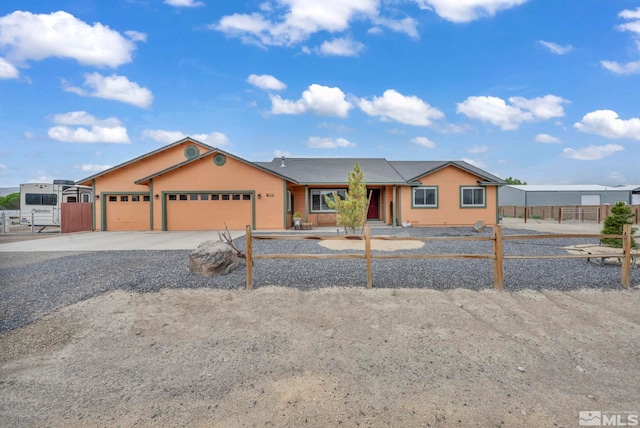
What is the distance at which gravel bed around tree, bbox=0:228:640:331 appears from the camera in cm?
554

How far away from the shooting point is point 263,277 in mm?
6418

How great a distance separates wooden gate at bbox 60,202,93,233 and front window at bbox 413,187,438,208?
1914cm

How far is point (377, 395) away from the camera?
Result: 2.69m

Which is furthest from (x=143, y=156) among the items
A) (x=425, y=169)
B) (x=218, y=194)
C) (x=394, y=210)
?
(x=425, y=169)

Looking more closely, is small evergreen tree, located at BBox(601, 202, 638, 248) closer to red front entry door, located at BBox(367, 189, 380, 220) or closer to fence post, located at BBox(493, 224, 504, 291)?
fence post, located at BBox(493, 224, 504, 291)

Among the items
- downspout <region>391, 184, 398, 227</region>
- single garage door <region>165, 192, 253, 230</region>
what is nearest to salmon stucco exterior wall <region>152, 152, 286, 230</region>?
single garage door <region>165, 192, 253, 230</region>

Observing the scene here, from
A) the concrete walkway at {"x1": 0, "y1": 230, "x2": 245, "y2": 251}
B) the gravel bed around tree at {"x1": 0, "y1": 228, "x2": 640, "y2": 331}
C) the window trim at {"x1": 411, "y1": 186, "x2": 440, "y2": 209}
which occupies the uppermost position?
the window trim at {"x1": 411, "y1": 186, "x2": 440, "y2": 209}

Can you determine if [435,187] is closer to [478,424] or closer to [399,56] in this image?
[399,56]

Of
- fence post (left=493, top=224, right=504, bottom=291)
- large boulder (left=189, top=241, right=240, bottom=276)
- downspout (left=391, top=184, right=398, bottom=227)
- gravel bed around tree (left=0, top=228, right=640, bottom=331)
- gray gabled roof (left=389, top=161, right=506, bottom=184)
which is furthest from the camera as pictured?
downspout (left=391, top=184, right=398, bottom=227)

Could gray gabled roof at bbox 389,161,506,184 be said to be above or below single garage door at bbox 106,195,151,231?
above

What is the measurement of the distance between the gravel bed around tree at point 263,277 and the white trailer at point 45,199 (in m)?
13.7

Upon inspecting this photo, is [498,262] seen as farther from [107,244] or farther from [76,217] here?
[76,217]

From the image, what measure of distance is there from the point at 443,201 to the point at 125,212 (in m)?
18.8

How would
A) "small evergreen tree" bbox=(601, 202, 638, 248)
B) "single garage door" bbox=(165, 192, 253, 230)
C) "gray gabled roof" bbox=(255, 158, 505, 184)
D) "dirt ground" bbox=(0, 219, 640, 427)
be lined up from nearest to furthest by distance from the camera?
"dirt ground" bbox=(0, 219, 640, 427) < "small evergreen tree" bbox=(601, 202, 638, 248) < "single garage door" bbox=(165, 192, 253, 230) < "gray gabled roof" bbox=(255, 158, 505, 184)
